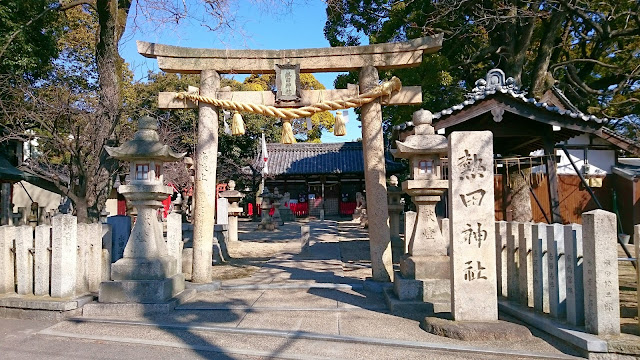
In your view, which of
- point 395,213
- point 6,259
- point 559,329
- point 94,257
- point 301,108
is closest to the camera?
point 559,329

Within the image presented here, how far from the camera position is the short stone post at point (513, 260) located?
548 cm

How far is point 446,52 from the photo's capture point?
14.6 metres

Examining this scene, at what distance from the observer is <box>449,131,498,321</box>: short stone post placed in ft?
15.1

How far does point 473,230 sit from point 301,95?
12.9 ft

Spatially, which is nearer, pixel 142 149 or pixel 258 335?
pixel 258 335

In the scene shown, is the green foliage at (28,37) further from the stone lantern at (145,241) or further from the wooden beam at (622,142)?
the wooden beam at (622,142)

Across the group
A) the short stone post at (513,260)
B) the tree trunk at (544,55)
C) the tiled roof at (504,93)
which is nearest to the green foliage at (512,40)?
the tree trunk at (544,55)

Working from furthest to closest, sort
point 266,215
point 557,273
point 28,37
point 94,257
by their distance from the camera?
point 266,215 → point 28,37 → point 94,257 → point 557,273

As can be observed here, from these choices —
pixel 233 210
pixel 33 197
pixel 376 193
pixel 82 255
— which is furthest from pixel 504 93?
pixel 33 197

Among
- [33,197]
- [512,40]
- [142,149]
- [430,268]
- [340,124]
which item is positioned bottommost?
[430,268]

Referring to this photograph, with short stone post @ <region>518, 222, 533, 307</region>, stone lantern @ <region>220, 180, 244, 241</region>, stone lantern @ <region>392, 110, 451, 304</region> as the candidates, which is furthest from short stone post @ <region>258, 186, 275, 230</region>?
short stone post @ <region>518, 222, 533, 307</region>

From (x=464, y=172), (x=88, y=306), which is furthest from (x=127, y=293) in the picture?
(x=464, y=172)

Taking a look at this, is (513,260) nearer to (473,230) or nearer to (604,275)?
(473,230)

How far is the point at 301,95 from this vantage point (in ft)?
23.7
